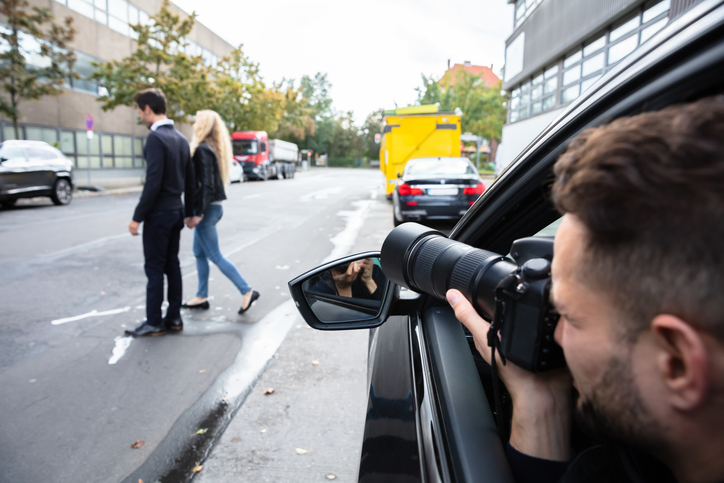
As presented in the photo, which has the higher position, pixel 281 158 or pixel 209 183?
pixel 281 158

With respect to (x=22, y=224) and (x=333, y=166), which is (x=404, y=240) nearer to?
(x=22, y=224)

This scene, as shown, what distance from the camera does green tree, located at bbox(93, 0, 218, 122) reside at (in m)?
23.2

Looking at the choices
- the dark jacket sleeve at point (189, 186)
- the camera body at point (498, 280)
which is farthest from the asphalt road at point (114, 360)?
the camera body at point (498, 280)

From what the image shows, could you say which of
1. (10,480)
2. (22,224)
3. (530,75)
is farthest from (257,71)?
(10,480)

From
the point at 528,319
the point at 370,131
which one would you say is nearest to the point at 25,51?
the point at 528,319

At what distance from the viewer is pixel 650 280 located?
1.83ft

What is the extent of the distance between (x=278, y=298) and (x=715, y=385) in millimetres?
5184

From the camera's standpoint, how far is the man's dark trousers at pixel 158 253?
4086 mm

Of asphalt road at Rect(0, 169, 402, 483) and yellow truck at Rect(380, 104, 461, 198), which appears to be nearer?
asphalt road at Rect(0, 169, 402, 483)

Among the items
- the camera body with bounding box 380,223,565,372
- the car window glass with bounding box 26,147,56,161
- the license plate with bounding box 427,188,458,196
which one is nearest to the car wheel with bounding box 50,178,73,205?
the car window glass with bounding box 26,147,56,161

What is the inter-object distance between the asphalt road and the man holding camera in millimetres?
2368

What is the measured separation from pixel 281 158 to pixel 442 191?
31.0m

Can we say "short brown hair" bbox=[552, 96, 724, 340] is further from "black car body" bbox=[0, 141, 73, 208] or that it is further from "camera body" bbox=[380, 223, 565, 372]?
"black car body" bbox=[0, 141, 73, 208]

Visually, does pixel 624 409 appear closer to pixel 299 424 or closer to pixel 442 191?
pixel 299 424
